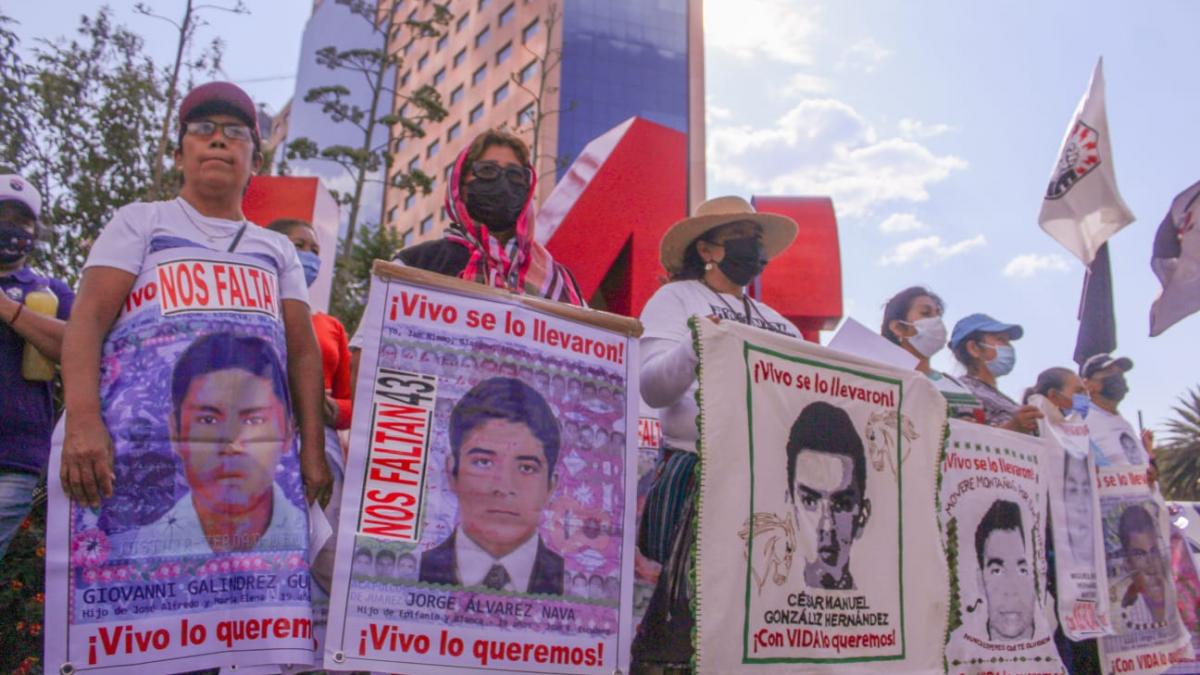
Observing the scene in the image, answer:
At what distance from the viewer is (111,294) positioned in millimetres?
2471

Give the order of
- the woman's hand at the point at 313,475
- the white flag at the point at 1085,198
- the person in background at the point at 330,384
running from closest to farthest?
the woman's hand at the point at 313,475, the person in background at the point at 330,384, the white flag at the point at 1085,198

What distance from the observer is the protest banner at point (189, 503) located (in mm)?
2223

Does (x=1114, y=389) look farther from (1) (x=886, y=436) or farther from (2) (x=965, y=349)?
(1) (x=886, y=436)

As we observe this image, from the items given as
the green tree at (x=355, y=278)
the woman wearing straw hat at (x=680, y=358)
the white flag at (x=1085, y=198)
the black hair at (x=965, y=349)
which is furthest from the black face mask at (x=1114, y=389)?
the green tree at (x=355, y=278)

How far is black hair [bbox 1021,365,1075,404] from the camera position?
5.63m

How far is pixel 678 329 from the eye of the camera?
3.42m

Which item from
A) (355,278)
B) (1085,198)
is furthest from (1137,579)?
(355,278)

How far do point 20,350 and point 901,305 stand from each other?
3.91 meters

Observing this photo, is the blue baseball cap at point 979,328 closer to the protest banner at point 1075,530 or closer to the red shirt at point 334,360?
the protest banner at point 1075,530

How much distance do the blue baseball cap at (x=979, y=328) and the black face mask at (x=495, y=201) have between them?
9.72ft

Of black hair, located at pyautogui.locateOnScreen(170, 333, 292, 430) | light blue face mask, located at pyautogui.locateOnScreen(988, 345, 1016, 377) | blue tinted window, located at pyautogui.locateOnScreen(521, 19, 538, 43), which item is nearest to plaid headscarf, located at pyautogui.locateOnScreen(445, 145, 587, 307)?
black hair, located at pyautogui.locateOnScreen(170, 333, 292, 430)

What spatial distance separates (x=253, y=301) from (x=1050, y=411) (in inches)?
157

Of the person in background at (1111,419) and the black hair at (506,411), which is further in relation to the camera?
the person in background at (1111,419)

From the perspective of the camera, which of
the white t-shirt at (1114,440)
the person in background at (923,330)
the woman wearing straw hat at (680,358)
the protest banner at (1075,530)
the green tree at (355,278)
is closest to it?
the woman wearing straw hat at (680,358)
